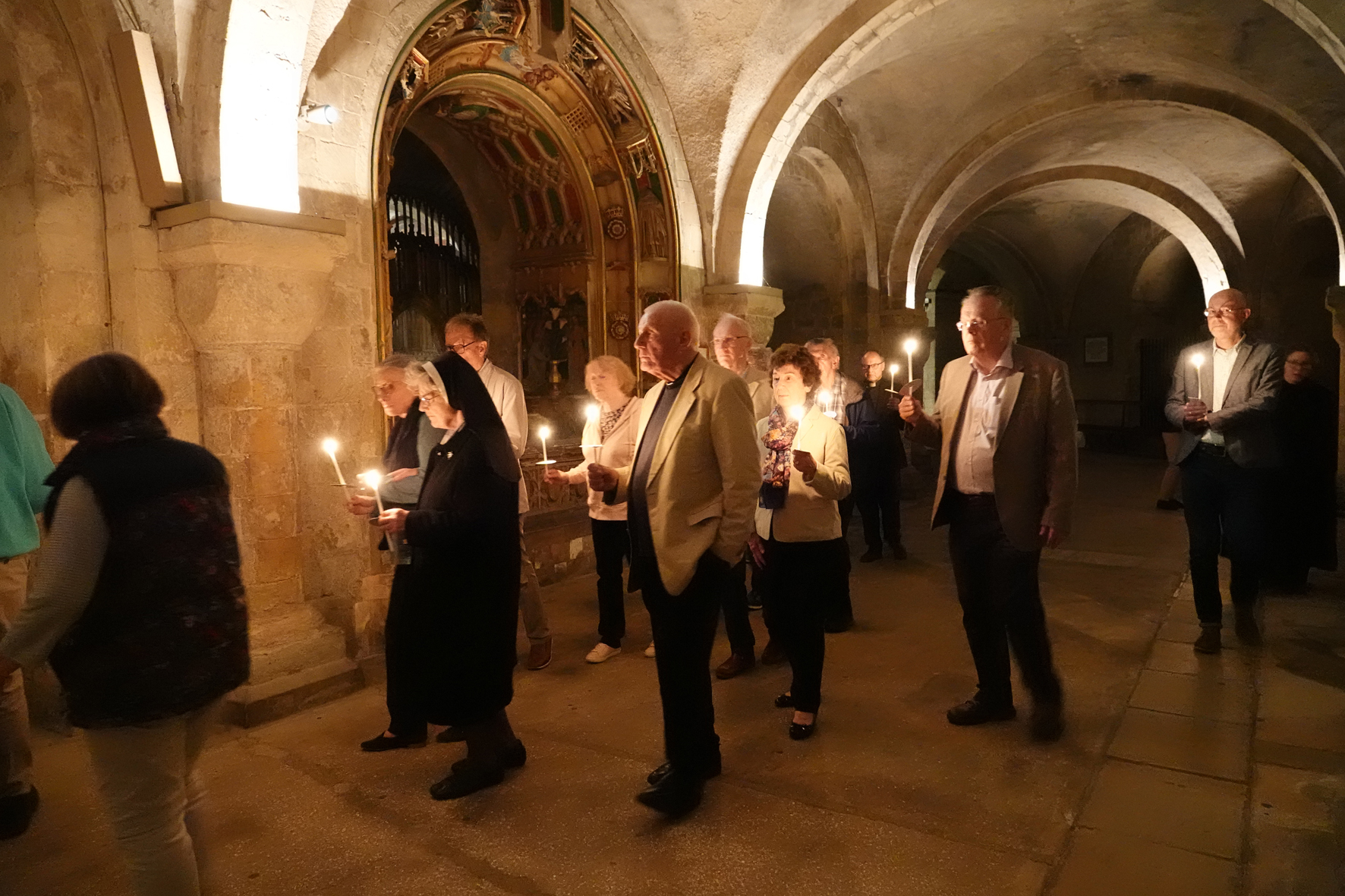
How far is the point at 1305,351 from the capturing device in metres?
5.22

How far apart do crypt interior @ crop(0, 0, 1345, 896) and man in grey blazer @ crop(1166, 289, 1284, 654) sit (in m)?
0.48

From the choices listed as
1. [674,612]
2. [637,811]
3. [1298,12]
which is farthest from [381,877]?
[1298,12]

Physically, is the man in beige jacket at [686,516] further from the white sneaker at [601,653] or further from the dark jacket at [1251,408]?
the dark jacket at [1251,408]

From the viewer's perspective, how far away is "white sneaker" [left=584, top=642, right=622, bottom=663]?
4336mm

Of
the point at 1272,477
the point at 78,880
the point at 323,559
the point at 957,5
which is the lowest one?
the point at 78,880

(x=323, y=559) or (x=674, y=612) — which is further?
(x=323, y=559)

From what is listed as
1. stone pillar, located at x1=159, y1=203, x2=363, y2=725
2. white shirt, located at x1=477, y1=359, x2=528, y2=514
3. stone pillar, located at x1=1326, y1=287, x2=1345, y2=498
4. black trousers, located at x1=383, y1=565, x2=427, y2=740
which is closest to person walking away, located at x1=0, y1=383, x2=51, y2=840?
stone pillar, located at x1=159, y1=203, x2=363, y2=725

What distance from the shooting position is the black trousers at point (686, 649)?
8.95 feet

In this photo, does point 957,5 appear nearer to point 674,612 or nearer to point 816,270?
point 816,270

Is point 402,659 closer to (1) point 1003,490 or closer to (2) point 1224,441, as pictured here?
(1) point 1003,490

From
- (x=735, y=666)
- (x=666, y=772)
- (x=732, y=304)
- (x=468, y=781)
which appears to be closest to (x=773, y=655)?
(x=735, y=666)

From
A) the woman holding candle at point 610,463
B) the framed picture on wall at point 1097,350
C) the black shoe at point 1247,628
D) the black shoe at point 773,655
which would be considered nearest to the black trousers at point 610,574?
the woman holding candle at point 610,463

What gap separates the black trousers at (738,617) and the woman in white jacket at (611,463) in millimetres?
597

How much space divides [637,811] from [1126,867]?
1.46m
